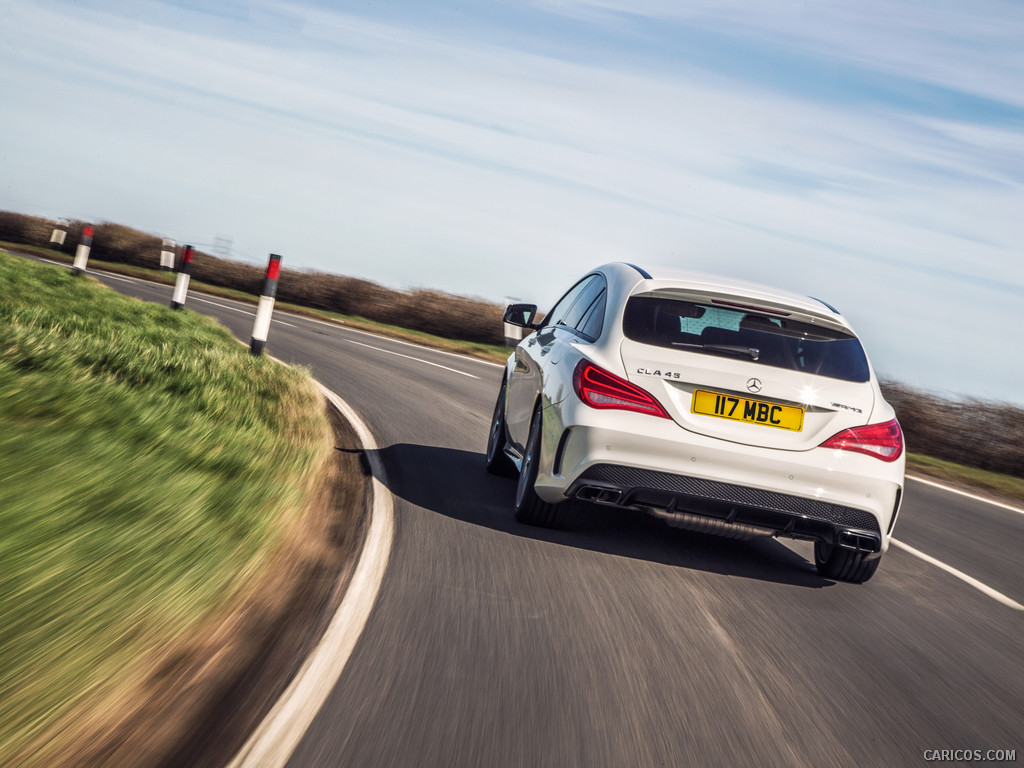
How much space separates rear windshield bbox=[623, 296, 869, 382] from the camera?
571cm

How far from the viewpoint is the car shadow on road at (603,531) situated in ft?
20.1

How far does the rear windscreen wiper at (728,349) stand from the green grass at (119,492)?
2445 mm

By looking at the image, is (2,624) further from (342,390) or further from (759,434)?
(342,390)

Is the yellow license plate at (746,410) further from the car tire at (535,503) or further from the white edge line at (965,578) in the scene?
the white edge line at (965,578)

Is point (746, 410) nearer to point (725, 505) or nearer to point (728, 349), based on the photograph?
point (728, 349)

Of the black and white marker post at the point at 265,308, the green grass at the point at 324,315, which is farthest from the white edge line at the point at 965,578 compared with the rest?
the green grass at the point at 324,315

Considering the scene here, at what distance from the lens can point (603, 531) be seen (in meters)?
6.60

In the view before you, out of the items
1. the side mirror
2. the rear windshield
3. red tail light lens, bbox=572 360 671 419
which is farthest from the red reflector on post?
red tail light lens, bbox=572 360 671 419

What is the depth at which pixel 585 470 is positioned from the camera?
5.53 metres

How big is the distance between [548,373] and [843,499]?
1985 millimetres

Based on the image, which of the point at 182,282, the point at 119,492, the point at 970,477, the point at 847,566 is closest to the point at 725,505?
the point at 847,566

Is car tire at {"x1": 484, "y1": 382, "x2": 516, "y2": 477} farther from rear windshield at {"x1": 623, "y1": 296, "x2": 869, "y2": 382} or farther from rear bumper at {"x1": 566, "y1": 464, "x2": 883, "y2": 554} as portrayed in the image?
rear bumper at {"x1": 566, "y1": 464, "x2": 883, "y2": 554}

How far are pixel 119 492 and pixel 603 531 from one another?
3081 mm

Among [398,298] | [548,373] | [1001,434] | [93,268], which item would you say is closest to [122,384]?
[548,373]
